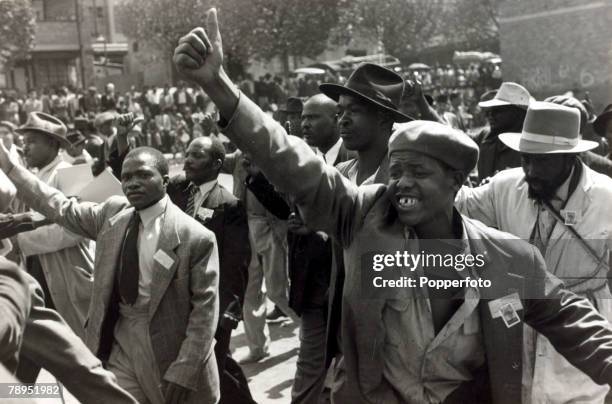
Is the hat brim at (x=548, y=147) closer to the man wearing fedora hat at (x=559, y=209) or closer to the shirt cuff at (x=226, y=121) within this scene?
the man wearing fedora hat at (x=559, y=209)

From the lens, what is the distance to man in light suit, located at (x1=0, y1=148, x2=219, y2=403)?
4.12m

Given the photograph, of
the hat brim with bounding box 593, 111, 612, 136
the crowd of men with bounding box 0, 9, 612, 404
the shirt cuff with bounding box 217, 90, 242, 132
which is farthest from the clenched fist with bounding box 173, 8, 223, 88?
the hat brim with bounding box 593, 111, 612, 136

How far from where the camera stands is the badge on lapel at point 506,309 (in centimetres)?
282

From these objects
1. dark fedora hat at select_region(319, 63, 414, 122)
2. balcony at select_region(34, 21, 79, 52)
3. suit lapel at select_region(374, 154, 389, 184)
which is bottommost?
balcony at select_region(34, 21, 79, 52)

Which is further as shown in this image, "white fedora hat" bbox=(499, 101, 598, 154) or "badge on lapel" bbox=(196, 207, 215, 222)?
"badge on lapel" bbox=(196, 207, 215, 222)

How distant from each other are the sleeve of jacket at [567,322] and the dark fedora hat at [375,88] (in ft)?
5.24

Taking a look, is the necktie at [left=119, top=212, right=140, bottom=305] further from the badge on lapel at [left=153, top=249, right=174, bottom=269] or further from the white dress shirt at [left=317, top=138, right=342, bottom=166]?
the white dress shirt at [left=317, top=138, right=342, bottom=166]

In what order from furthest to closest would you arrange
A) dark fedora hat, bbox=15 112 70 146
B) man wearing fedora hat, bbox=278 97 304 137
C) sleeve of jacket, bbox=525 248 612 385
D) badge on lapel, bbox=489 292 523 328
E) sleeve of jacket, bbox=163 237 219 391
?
man wearing fedora hat, bbox=278 97 304 137 → dark fedora hat, bbox=15 112 70 146 → sleeve of jacket, bbox=163 237 219 391 → sleeve of jacket, bbox=525 248 612 385 → badge on lapel, bbox=489 292 523 328

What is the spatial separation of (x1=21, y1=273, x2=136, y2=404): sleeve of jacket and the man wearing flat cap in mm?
809

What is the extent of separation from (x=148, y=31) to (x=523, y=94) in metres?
34.0

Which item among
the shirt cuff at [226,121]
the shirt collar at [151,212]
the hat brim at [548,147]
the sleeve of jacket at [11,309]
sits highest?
the shirt cuff at [226,121]

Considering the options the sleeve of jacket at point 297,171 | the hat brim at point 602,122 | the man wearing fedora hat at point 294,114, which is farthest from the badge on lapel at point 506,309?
the man wearing fedora hat at point 294,114

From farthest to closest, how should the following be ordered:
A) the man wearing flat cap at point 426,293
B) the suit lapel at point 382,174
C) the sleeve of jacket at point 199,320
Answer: the suit lapel at point 382,174 → the sleeve of jacket at point 199,320 → the man wearing flat cap at point 426,293

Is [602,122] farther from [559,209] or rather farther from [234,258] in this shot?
[234,258]
